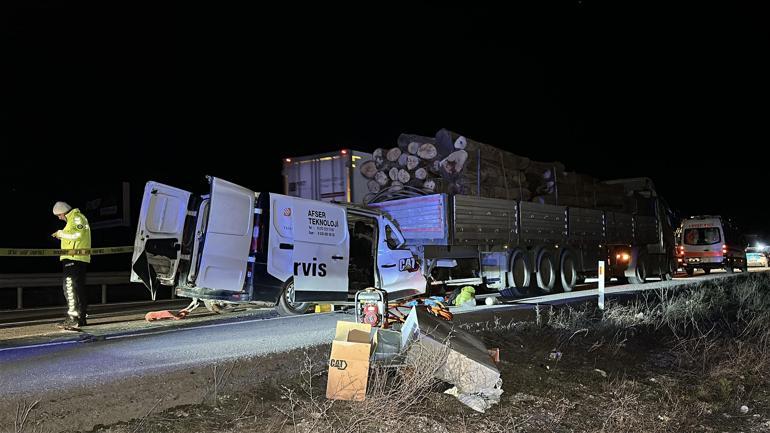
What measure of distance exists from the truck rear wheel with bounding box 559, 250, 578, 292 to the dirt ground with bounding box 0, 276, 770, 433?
293 inches

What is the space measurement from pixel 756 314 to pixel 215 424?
971 cm

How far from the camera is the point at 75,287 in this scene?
8078 mm

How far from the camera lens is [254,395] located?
4.95 m

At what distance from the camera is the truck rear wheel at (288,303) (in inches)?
367

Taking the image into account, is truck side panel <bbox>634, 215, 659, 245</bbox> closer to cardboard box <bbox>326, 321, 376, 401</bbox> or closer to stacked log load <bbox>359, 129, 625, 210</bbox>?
stacked log load <bbox>359, 129, 625, 210</bbox>

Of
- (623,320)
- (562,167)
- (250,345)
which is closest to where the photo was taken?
(250,345)

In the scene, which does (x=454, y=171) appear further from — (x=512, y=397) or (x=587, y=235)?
(x=512, y=397)

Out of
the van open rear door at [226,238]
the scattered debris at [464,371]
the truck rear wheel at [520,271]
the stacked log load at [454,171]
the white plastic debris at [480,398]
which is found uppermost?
the stacked log load at [454,171]

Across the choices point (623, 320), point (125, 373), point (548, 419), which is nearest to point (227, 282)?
point (125, 373)

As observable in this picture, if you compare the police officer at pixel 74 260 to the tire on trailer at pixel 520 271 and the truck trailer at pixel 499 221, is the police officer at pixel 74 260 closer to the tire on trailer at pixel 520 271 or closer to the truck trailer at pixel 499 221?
the truck trailer at pixel 499 221

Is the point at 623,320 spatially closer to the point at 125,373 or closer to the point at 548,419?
the point at 548,419

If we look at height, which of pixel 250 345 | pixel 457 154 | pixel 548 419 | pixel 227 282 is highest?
pixel 457 154

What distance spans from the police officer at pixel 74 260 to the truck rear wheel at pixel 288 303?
8.99ft

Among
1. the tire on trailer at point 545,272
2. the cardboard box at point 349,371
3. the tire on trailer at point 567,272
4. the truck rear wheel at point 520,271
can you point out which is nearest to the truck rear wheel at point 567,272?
the tire on trailer at point 567,272
